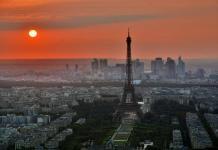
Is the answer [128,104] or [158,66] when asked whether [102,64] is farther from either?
[128,104]

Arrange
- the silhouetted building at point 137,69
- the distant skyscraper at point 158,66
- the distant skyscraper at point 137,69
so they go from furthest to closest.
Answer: the distant skyscraper at point 158,66 < the distant skyscraper at point 137,69 < the silhouetted building at point 137,69

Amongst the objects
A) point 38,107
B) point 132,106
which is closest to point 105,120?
point 132,106

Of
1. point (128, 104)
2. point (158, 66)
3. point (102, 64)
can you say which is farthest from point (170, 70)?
Answer: point (128, 104)

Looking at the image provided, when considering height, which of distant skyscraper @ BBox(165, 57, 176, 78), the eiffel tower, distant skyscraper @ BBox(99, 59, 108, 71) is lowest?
the eiffel tower

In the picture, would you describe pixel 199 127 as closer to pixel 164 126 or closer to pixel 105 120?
pixel 164 126

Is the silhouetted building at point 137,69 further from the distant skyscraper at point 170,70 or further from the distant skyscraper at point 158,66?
the distant skyscraper at point 170,70

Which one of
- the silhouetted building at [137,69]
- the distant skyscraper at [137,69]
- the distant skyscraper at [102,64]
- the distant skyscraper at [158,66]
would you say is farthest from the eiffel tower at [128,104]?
the distant skyscraper at [102,64]

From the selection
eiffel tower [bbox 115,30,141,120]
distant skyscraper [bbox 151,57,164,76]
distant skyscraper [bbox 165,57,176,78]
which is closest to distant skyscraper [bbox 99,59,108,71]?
distant skyscraper [bbox 151,57,164,76]

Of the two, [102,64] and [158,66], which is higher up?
[102,64]

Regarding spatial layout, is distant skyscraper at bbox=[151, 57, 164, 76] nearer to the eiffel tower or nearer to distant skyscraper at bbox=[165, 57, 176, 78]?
distant skyscraper at bbox=[165, 57, 176, 78]

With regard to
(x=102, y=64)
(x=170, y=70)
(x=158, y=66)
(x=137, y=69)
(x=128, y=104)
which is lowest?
(x=128, y=104)

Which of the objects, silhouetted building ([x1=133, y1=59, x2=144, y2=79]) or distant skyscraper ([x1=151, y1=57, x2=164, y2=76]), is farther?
distant skyscraper ([x1=151, y1=57, x2=164, y2=76])
